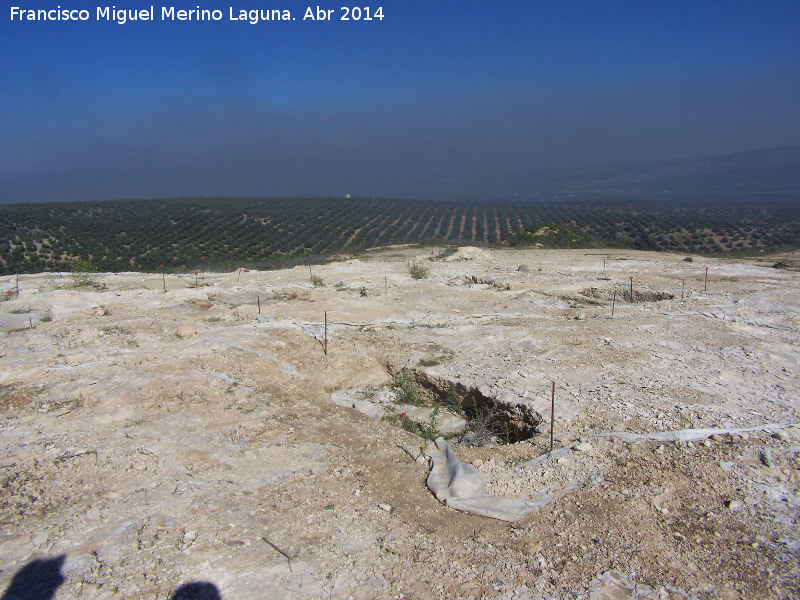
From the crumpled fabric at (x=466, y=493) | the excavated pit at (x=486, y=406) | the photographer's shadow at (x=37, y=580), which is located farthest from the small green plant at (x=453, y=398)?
the photographer's shadow at (x=37, y=580)

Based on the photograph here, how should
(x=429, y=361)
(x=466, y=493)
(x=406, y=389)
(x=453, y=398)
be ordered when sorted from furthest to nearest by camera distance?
(x=429, y=361)
(x=406, y=389)
(x=453, y=398)
(x=466, y=493)

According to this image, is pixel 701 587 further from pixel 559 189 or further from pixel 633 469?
pixel 559 189

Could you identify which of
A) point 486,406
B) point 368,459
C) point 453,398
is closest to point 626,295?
point 453,398

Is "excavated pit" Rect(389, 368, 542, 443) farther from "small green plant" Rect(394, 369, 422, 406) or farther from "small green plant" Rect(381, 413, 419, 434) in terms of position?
"small green plant" Rect(381, 413, 419, 434)

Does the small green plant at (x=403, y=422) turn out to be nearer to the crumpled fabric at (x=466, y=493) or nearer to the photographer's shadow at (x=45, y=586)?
the crumpled fabric at (x=466, y=493)

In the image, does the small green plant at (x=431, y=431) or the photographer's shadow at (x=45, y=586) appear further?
the small green plant at (x=431, y=431)

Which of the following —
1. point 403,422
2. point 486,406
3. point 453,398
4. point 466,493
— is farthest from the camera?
point 453,398

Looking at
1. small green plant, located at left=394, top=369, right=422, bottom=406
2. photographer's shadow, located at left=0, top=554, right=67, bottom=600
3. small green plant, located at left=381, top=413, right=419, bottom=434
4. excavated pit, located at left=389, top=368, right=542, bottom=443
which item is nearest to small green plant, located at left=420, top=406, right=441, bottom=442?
small green plant, located at left=381, top=413, right=419, bottom=434

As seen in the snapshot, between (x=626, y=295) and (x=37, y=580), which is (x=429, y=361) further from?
(x=626, y=295)
